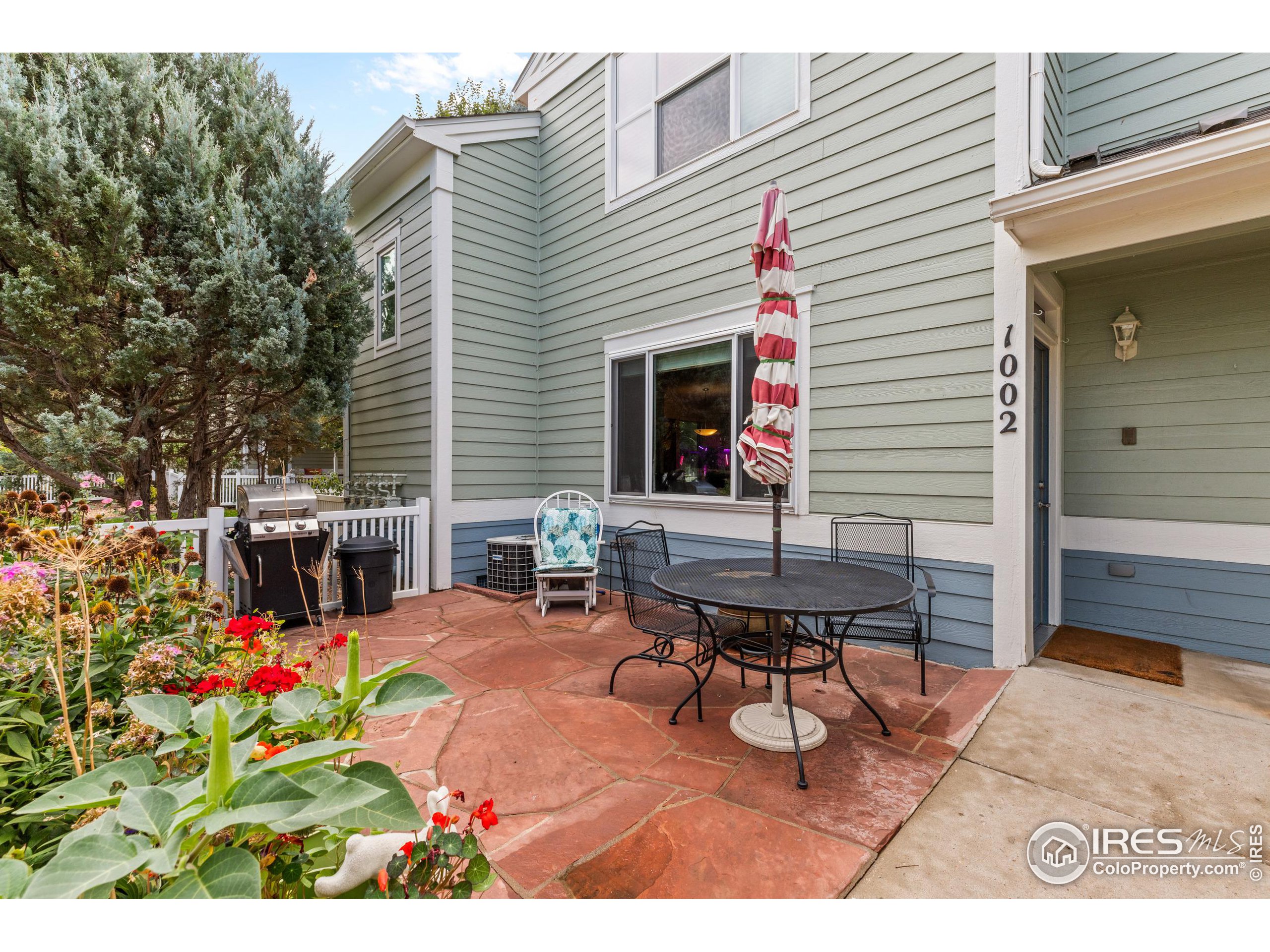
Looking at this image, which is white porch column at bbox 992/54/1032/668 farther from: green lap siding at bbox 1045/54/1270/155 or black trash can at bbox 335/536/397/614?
black trash can at bbox 335/536/397/614

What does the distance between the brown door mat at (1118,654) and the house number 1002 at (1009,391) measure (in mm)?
1460

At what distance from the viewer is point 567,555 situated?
4.84 m

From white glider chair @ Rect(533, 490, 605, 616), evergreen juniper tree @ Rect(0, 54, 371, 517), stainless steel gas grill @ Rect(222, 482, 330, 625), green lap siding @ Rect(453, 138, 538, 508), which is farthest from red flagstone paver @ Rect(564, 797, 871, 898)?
evergreen juniper tree @ Rect(0, 54, 371, 517)

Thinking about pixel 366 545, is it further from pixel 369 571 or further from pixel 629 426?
pixel 629 426

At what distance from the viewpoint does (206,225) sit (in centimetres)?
455

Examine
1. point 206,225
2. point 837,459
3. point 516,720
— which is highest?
point 206,225

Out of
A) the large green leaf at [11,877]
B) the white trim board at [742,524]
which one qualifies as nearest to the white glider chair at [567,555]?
the white trim board at [742,524]

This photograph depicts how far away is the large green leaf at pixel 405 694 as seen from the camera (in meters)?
0.91

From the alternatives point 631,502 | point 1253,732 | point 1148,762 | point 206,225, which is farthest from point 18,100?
point 1253,732

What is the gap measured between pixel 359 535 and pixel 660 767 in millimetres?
3879

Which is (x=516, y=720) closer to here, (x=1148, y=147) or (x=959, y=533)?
(x=959, y=533)

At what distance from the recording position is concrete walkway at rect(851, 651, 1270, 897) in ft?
5.10

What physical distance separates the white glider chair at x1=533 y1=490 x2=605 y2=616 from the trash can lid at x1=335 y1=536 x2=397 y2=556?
1.28 m

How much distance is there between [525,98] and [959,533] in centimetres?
690
